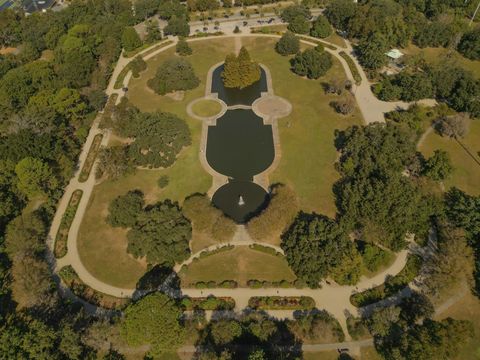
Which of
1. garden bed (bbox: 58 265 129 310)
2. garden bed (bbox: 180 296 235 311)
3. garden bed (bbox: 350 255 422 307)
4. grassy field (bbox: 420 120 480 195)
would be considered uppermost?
grassy field (bbox: 420 120 480 195)

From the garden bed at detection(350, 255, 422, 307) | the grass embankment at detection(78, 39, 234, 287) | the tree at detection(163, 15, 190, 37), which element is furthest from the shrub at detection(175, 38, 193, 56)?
the garden bed at detection(350, 255, 422, 307)

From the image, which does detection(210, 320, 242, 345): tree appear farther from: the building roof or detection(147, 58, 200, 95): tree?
the building roof

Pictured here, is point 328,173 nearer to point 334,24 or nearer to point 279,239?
point 279,239

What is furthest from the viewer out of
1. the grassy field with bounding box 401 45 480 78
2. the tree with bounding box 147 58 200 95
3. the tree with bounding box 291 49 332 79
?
the grassy field with bounding box 401 45 480 78

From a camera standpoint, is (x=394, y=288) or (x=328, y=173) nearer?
(x=394, y=288)

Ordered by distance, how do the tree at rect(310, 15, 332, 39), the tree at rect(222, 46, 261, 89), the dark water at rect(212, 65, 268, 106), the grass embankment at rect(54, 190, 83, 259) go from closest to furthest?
the grass embankment at rect(54, 190, 83, 259) → the dark water at rect(212, 65, 268, 106) → the tree at rect(222, 46, 261, 89) → the tree at rect(310, 15, 332, 39)

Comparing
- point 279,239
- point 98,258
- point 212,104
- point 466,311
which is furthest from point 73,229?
point 466,311
